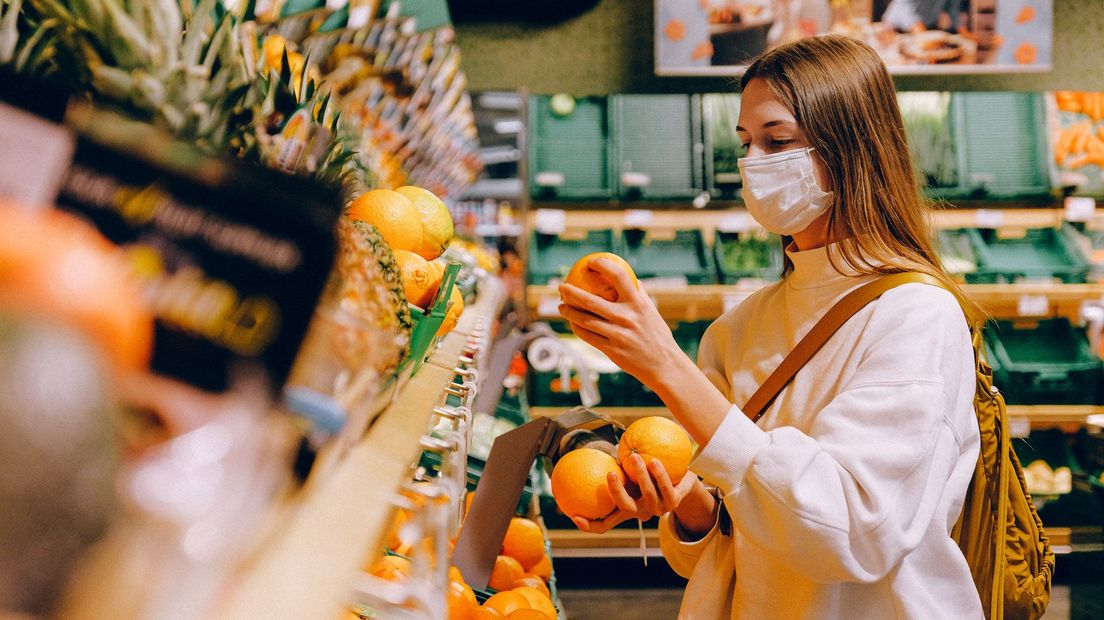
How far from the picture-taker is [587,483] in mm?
1177

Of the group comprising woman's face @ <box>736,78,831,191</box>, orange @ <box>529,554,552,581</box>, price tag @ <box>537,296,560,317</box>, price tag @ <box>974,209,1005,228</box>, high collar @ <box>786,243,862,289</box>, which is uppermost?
woman's face @ <box>736,78,831,191</box>

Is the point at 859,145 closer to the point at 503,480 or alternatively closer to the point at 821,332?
the point at 821,332

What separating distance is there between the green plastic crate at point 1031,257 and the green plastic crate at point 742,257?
1.13 metres

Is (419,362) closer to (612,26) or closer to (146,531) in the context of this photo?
(146,531)

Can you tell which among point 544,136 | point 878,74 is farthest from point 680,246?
point 878,74

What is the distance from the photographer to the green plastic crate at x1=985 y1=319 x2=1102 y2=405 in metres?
4.09

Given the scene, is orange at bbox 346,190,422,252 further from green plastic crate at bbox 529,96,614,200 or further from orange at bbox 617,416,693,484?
green plastic crate at bbox 529,96,614,200

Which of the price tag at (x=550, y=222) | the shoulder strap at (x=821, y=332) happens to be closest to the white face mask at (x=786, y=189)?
the shoulder strap at (x=821, y=332)

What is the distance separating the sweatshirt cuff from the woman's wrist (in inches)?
16.9

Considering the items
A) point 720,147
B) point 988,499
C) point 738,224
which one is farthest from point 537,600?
point 720,147

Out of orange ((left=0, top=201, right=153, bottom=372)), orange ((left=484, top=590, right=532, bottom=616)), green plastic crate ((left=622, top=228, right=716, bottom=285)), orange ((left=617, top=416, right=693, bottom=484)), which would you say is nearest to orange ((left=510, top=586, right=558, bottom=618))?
orange ((left=484, top=590, right=532, bottom=616))

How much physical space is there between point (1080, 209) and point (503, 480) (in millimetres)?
4575

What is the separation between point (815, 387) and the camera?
118 cm

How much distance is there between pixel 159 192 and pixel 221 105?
1.04 ft
